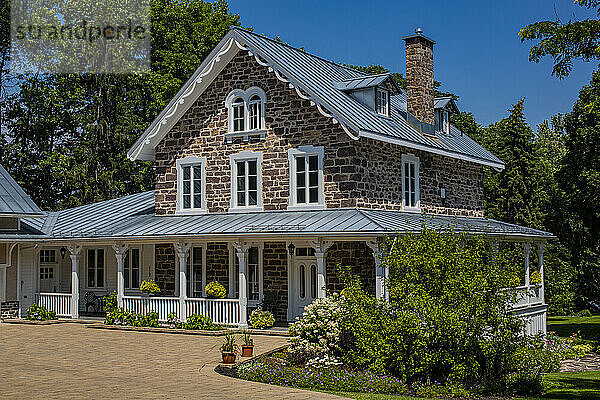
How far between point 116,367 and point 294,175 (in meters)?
9.81

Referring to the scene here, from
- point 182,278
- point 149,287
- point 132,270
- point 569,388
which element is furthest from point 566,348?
point 132,270

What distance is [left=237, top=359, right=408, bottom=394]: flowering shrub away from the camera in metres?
14.0

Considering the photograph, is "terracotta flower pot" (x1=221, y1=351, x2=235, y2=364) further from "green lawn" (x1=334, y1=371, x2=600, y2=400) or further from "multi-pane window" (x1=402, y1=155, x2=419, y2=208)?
"multi-pane window" (x1=402, y1=155, x2=419, y2=208)

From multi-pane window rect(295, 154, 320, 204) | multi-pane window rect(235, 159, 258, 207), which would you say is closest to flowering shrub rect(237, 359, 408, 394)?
multi-pane window rect(295, 154, 320, 204)

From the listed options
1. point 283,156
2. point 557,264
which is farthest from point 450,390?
point 557,264

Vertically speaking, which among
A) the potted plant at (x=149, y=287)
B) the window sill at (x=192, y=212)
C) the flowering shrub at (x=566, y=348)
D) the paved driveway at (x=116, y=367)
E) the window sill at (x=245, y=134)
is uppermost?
the window sill at (x=245, y=134)

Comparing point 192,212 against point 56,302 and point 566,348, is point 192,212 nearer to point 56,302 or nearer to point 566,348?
point 56,302

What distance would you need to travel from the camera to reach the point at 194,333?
73.8 feet

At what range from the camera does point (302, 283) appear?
2416cm

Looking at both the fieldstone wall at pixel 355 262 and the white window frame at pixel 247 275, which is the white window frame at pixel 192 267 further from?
the fieldstone wall at pixel 355 262

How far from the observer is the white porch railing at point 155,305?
2423 centimetres

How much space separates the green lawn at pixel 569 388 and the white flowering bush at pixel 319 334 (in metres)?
2.75

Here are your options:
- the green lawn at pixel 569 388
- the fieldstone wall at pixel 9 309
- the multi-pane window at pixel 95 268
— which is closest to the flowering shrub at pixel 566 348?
Answer: the green lawn at pixel 569 388

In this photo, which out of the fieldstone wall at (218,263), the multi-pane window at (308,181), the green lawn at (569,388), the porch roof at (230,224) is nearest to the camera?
the green lawn at (569,388)
